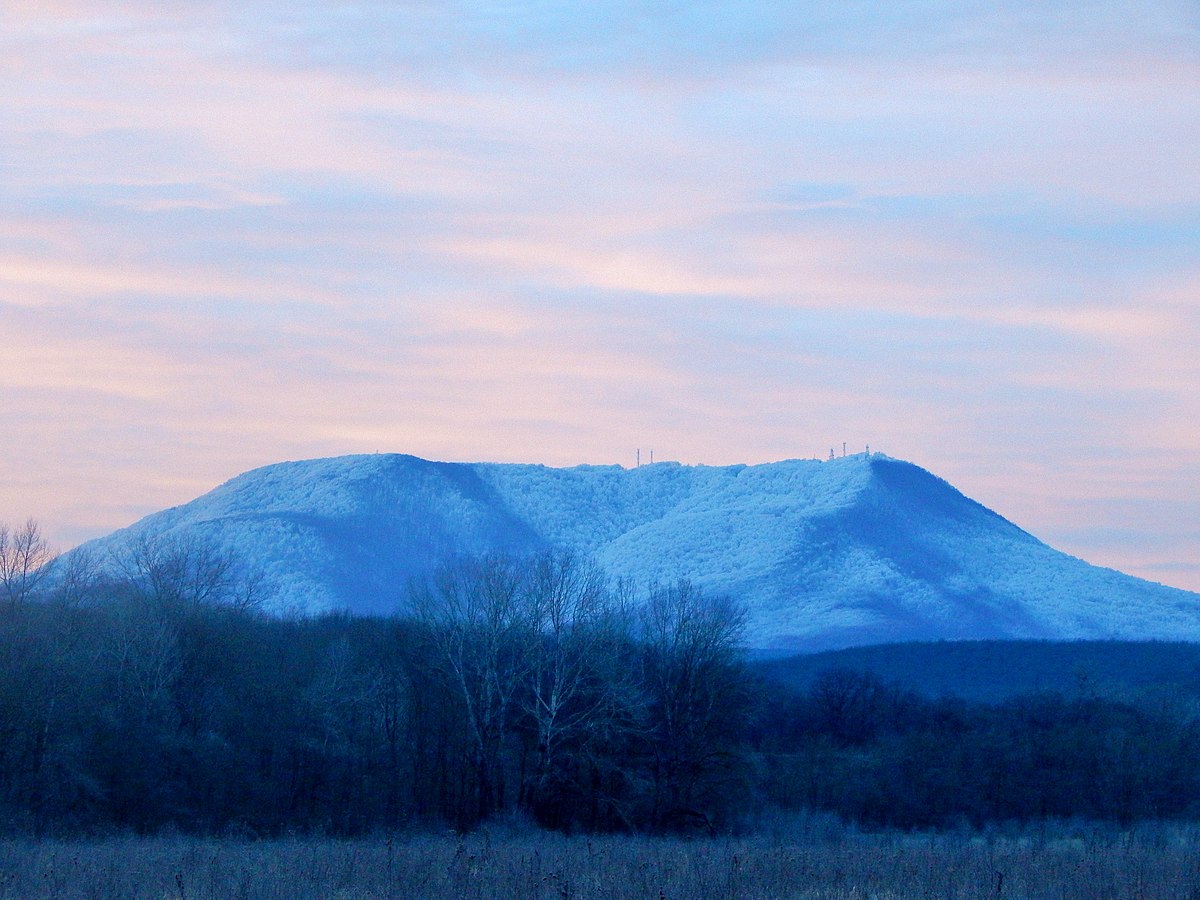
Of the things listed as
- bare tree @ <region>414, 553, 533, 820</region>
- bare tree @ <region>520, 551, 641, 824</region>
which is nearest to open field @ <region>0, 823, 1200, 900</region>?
bare tree @ <region>520, 551, 641, 824</region>

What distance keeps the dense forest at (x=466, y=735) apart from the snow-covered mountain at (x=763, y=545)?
91.4 meters

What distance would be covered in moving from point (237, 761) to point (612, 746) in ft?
36.4

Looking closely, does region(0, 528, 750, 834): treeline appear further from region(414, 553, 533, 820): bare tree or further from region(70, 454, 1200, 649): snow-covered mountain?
region(70, 454, 1200, 649): snow-covered mountain

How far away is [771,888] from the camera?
59.7ft

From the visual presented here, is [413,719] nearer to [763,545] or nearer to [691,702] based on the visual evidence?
[691,702]

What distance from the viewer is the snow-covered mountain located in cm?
15700

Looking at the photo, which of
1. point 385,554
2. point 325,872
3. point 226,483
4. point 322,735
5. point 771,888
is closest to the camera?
point 771,888

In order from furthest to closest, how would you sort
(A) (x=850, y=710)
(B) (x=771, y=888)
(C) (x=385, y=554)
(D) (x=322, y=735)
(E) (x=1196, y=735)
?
(C) (x=385, y=554), (A) (x=850, y=710), (E) (x=1196, y=735), (D) (x=322, y=735), (B) (x=771, y=888)

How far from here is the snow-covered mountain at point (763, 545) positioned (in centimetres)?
15700

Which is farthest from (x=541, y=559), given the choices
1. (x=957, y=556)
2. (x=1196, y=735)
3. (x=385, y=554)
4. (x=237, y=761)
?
(x=957, y=556)

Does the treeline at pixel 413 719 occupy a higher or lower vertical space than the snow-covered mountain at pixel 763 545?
lower

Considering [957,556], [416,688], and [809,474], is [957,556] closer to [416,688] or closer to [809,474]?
[809,474]

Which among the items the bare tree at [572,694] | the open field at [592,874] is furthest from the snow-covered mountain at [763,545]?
the open field at [592,874]

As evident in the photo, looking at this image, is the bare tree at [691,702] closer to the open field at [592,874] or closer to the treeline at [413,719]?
the treeline at [413,719]
